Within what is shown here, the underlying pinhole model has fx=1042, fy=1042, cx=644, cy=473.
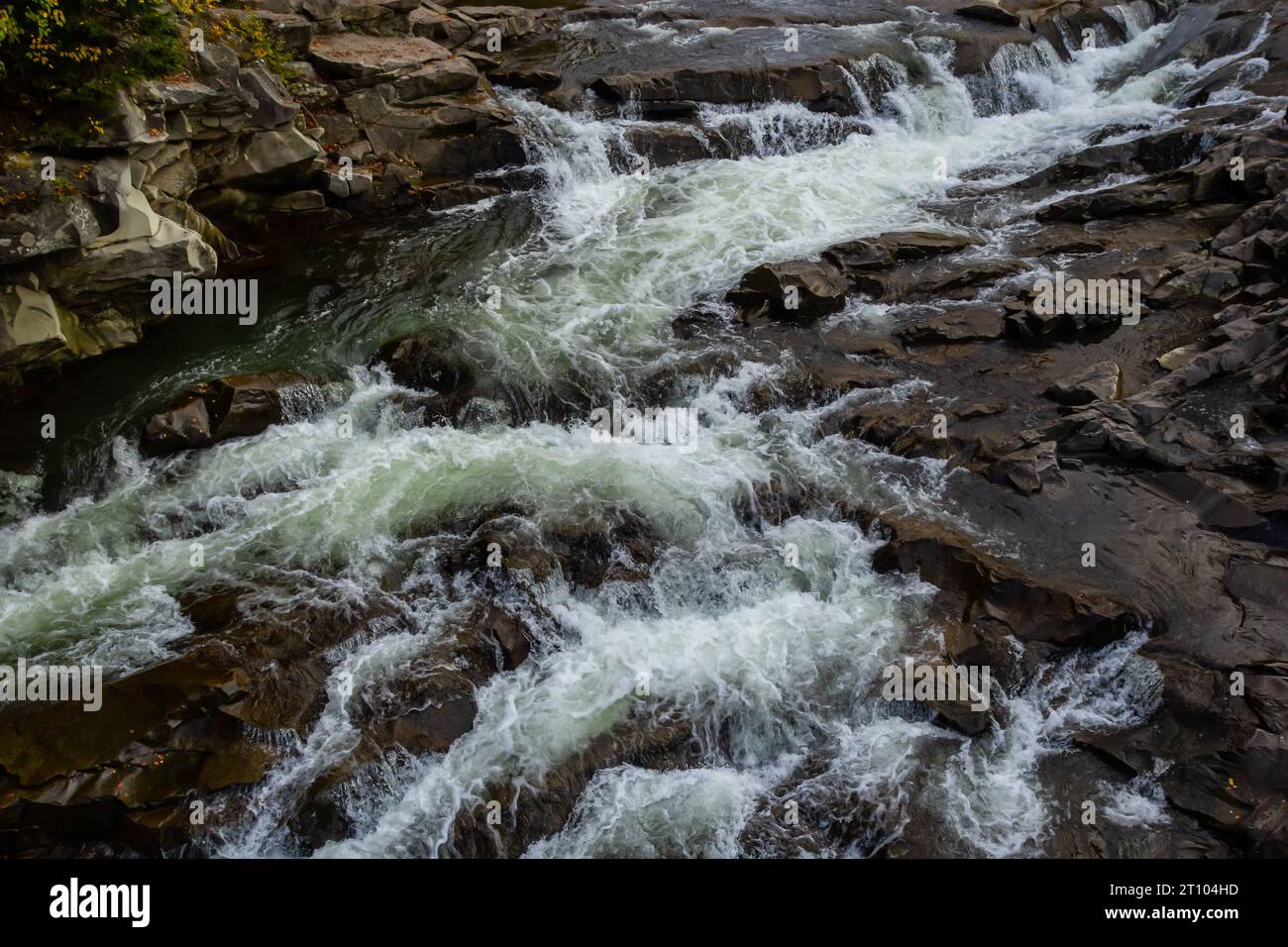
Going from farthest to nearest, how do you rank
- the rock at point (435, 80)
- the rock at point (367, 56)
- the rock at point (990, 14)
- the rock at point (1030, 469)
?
the rock at point (990, 14) → the rock at point (435, 80) → the rock at point (367, 56) → the rock at point (1030, 469)

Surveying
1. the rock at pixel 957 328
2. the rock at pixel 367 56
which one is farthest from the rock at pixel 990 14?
the rock at pixel 367 56

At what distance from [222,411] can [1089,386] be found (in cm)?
1141

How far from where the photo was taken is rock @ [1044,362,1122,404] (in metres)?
13.7

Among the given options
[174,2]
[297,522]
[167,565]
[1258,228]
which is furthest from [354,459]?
[1258,228]

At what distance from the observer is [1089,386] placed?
13.7 m

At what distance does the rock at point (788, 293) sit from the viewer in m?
15.9

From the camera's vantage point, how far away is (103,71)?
14328 millimetres

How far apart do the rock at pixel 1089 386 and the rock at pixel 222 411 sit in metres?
10.1

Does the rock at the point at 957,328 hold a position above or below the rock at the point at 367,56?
→ below

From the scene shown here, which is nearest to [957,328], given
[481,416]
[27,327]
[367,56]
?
[481,416]

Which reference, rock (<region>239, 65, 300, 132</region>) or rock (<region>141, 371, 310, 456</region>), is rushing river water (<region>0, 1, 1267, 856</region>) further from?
rock (<region>239, 65, 300, 132</region>)

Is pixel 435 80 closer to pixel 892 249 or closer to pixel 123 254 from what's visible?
pixel 123 254

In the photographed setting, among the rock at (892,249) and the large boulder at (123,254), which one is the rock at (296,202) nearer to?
the large boulder at (123,254)

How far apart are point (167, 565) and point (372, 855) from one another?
4.65 metres
